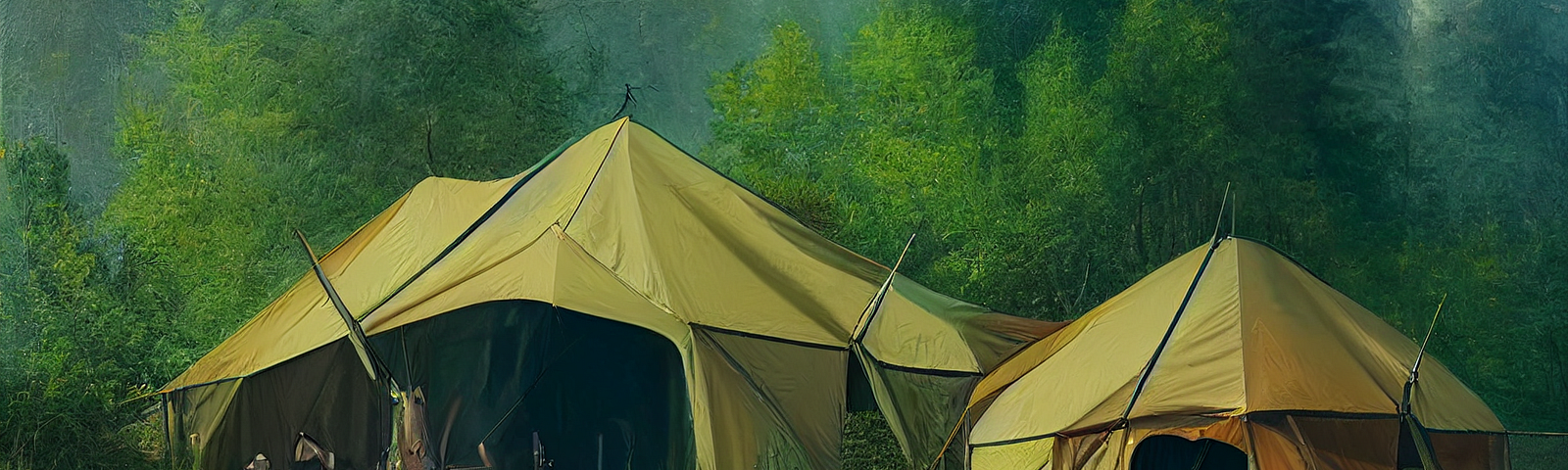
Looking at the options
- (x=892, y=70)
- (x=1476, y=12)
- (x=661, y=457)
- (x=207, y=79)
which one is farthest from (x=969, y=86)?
(x=661, y=457)

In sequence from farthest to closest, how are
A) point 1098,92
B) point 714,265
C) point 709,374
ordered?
point 1098,92 < point 714,265 < point 709,374

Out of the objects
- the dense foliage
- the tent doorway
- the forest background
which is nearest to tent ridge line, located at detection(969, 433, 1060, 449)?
the tent doorway

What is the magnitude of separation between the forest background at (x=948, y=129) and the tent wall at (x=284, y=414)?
9.09 m

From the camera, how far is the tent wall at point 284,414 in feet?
36.9

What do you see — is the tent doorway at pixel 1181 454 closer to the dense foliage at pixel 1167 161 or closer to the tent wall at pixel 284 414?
the tent wall at pixel 284 414

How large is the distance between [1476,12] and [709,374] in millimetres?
15879

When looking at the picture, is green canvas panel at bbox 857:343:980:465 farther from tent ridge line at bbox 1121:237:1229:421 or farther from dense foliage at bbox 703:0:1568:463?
dense foliage at bbox 703:0:1568:463

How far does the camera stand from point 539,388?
11734 mm

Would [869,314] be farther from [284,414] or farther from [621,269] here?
[284,414]

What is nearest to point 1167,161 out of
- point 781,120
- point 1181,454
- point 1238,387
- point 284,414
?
point 781,120

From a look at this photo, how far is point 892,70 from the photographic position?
22.1m

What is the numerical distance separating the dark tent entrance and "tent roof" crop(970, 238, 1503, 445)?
2.48 m

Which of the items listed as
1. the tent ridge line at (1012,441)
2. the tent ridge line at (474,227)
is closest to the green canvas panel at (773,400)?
the tent ridge line at (1012,441)

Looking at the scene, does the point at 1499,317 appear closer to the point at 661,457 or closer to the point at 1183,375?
the point at 1183,375
